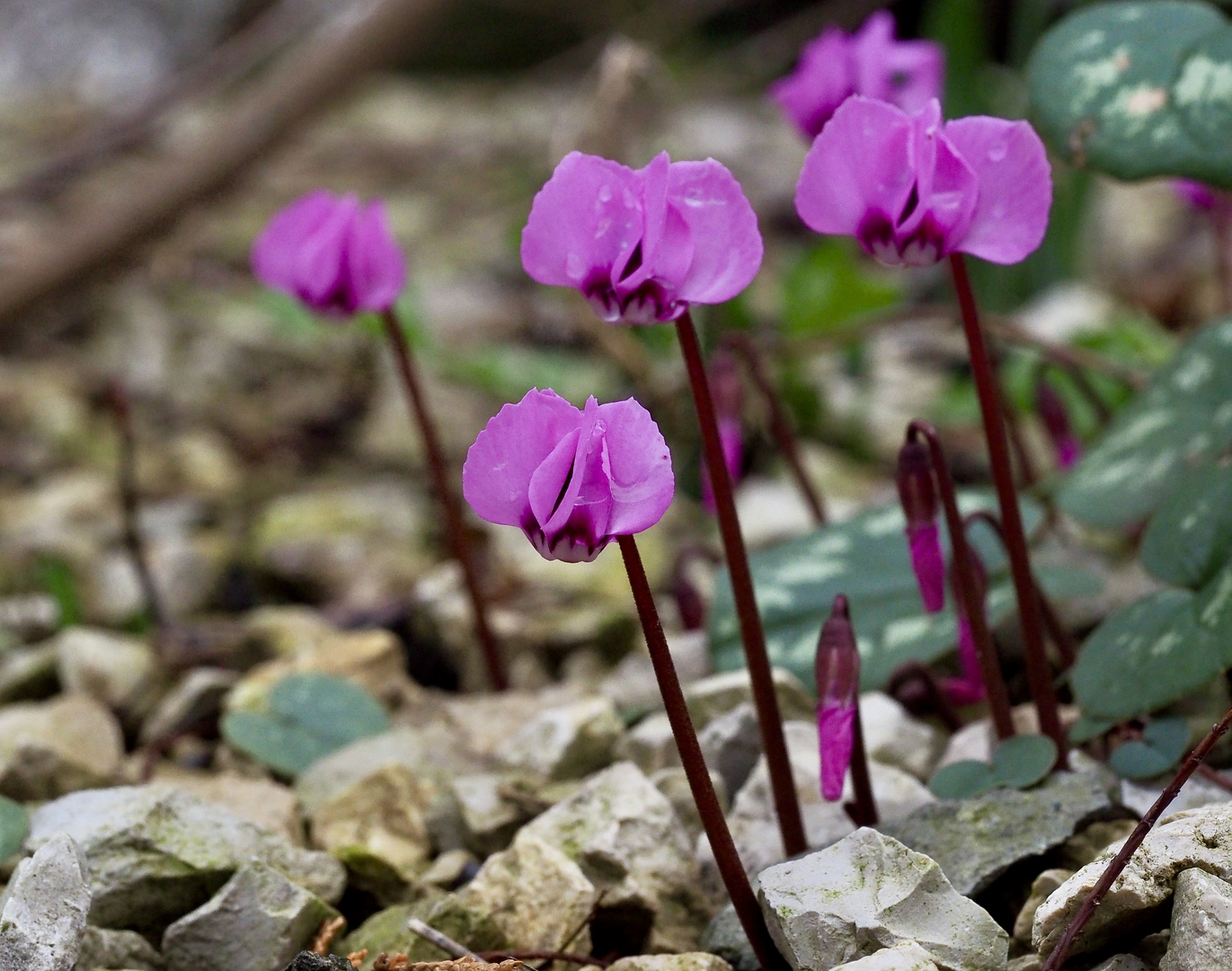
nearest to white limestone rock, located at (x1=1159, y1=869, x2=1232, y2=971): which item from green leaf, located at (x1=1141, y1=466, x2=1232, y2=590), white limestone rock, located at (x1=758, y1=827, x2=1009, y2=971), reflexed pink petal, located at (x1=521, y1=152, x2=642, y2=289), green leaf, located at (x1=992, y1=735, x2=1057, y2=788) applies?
white limestone rock, located at (x1=758, y1=827, x2=1009, y2=971)

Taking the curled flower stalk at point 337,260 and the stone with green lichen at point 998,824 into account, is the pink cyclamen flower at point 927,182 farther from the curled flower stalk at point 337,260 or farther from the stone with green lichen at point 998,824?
the curled flower stalk at point 337,260

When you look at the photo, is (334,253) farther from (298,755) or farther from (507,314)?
(507,314)

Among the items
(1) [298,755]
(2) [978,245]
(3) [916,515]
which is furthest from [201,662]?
(2) [978,245]

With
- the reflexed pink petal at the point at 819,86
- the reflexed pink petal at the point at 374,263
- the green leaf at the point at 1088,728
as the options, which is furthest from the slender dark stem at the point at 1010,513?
the reflexed pink petal at the point at 374,263

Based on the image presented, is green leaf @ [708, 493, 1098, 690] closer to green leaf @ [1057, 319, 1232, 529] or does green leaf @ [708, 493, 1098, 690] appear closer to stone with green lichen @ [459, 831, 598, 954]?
green leaf @ [1057, 319, 1232, 529]

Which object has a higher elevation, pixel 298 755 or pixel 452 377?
pixel 452 377

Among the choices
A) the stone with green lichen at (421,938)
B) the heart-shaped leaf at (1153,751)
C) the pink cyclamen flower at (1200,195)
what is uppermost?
the pink cyclamen flower at (1200,195)

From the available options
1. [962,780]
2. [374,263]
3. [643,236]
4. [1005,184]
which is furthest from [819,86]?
[962,780]
